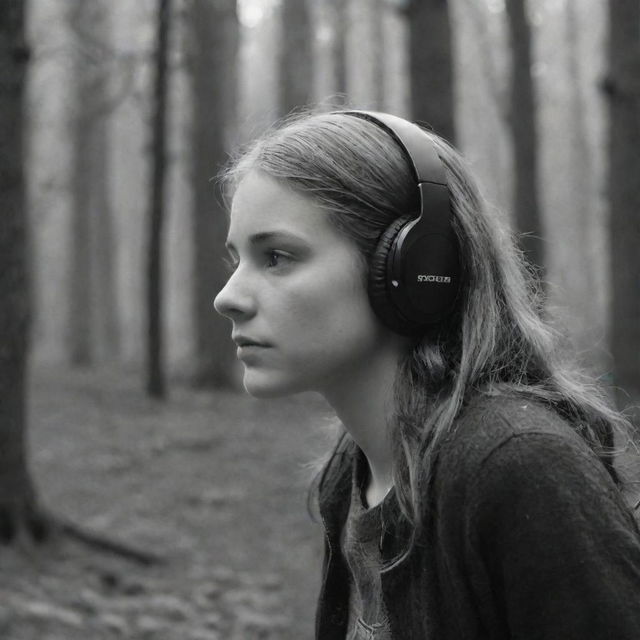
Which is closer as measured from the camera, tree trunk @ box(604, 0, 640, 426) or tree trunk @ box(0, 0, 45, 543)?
tree trunk @ box(0, 0, 45, 543)

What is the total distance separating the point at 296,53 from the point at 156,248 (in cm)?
694

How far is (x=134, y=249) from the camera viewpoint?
4000cm

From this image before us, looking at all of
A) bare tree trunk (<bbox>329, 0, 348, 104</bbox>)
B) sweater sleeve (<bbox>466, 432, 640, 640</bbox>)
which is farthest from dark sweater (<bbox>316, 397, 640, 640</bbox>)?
bare tree trunk (<bbox>329, 0, 348, 104</bbox>)

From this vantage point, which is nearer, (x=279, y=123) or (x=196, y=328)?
(x=279, y=123)

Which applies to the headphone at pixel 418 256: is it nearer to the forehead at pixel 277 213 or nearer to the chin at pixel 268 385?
the forehead at pixel 277 213

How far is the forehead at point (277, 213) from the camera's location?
69.6 inches

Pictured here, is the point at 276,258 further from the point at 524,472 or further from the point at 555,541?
the point at 555,541

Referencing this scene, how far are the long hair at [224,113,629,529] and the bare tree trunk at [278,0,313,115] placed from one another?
14.7 m

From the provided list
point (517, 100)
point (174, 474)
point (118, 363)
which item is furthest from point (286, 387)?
point (118, 363)

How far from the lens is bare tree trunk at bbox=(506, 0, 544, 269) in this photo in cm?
1184

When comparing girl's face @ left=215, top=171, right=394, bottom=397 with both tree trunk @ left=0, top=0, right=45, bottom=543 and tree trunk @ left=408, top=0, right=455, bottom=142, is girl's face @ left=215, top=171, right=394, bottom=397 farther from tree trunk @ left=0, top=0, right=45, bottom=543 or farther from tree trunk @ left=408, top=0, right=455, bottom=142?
tree trunk @ left=408, top=0, right=455, bottom=142

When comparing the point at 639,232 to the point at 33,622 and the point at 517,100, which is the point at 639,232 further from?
the point at 33,622

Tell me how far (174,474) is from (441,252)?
22.6 ft

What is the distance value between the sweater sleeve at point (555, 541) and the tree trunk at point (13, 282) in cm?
447
